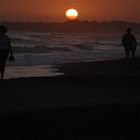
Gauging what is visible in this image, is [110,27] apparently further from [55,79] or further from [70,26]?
[55,79]

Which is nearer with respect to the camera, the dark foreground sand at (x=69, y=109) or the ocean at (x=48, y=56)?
the dark foreground sand at (x=69, y=109)

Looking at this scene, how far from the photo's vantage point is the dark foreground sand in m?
6.64

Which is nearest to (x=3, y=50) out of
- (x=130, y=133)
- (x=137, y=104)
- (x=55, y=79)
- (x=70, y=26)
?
(x=55, y=79)

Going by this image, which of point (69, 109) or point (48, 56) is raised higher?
point (69, 109)

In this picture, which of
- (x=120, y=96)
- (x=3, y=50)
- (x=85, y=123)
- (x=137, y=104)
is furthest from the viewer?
(x=3, y=50)

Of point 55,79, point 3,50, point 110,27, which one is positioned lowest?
point 110,27

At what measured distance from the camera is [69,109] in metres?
8.21

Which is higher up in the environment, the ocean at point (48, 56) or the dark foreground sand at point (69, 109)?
the dark foreground sand at point (69, 109)

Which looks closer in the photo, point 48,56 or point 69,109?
point 69,109

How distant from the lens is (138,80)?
526 inches

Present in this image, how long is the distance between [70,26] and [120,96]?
16393 cm

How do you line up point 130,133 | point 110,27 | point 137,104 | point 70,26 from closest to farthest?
1. point 130,133
2. point 137,104
3. point 70,26
4. point 110,27

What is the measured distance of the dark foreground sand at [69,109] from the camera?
6645 mm

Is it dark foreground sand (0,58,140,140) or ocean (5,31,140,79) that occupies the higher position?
dark foreground sand (0,58,140,140)
